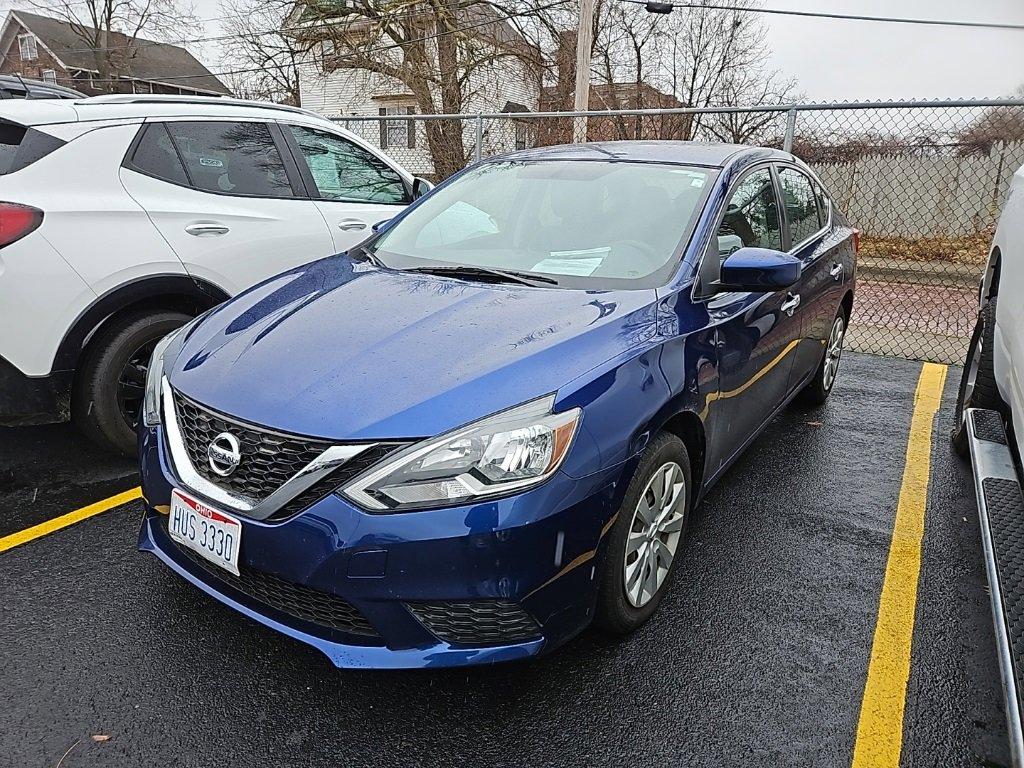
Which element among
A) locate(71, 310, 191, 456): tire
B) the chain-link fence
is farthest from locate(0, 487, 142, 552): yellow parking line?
the chain-link fence

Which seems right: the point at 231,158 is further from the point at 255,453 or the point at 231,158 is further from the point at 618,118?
the point at 618,118

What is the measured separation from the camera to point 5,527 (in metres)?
3.10

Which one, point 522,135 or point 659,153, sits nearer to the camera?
point 659,153

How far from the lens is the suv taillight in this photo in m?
3.09

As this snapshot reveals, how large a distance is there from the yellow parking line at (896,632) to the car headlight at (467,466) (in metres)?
1.25

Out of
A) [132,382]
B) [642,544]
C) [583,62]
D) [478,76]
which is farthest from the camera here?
[478,76]

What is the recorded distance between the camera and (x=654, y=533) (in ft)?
7.97

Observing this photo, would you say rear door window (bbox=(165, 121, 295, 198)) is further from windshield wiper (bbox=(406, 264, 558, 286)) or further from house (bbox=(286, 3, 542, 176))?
house (bbox=(286, 3, 542, 176))

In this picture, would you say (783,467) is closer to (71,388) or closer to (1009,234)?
(1009,234)

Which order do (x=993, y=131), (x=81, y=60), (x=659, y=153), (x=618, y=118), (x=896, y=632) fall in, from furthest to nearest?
(x=81, y=60) < (x=618, y=118) < (x=993, y=131) < (x=659, y=153) < (x=896, y=632)

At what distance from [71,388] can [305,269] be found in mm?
1319

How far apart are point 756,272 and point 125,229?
9.62ft

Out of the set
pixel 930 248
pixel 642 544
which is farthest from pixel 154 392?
pixel 930 248

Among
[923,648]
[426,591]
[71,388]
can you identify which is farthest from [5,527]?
[923,648]
